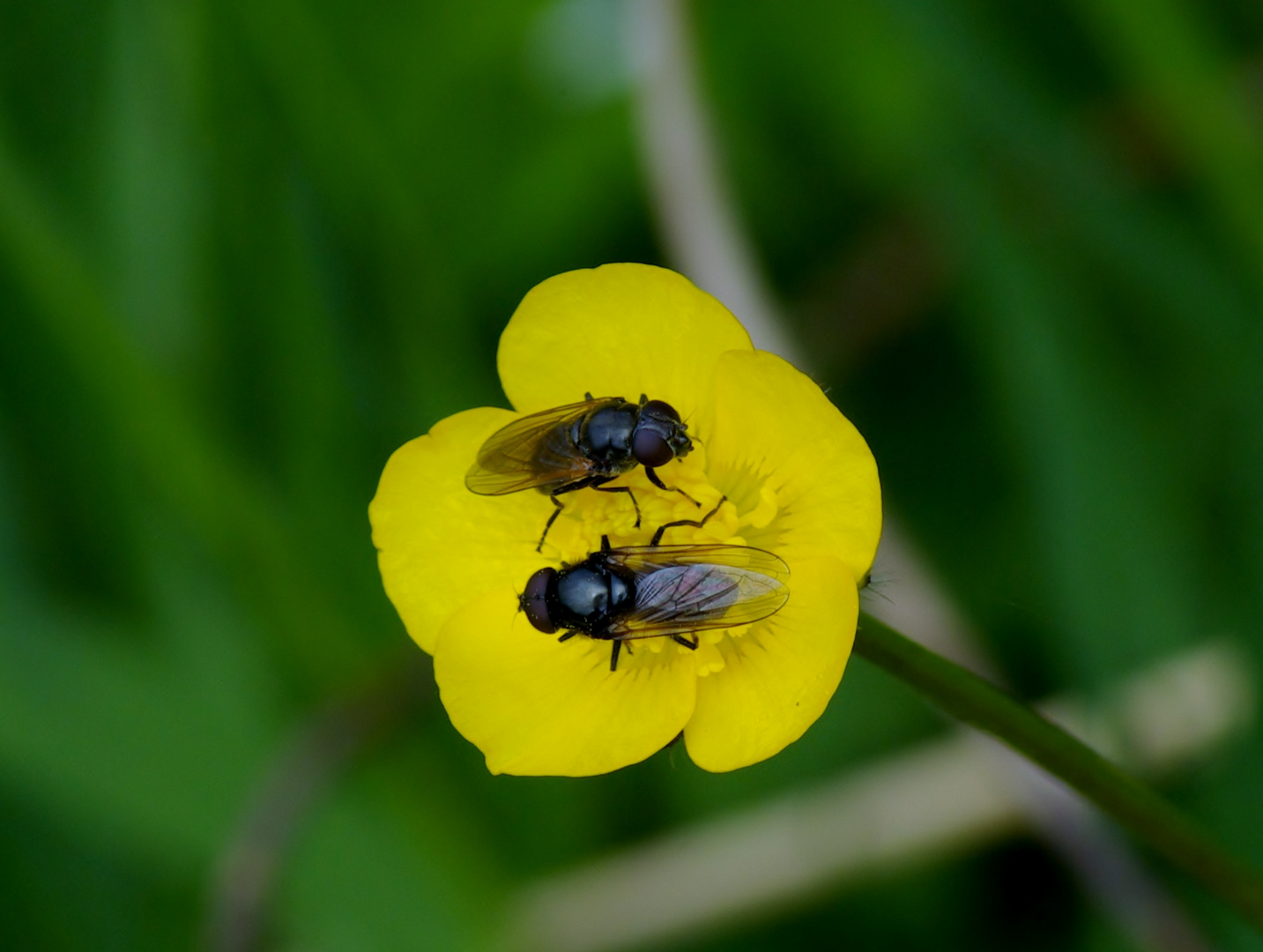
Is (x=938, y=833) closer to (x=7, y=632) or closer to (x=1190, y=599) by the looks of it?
(x=1190, y=599)

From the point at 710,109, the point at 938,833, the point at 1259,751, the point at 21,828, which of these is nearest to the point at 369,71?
the point at 710,109

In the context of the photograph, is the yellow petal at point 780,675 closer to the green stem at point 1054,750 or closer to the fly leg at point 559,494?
the green stem at point 1054,750

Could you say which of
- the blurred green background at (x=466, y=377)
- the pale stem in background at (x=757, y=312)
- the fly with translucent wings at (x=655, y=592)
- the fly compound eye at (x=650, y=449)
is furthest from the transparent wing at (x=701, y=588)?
the blurred green background at (x=466, y=377)

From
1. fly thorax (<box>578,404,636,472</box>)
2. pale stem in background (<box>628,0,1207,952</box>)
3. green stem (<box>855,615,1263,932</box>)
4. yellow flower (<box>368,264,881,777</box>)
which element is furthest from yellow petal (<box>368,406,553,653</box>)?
pale stem in background (<box>628,0,1207,952</box>)

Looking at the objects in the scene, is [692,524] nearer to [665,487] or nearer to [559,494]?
[665,487]

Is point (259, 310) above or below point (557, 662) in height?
above
